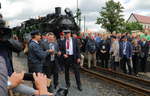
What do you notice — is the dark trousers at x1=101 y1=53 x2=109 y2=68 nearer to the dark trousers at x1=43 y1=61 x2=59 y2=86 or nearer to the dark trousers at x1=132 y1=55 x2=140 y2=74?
the dark trousers at x1=132 y1=55 x2=140 y2=74

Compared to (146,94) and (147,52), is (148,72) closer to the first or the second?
(147,52)

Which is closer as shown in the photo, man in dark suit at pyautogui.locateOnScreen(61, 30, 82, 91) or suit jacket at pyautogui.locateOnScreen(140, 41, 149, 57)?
man in dark suit at pyautogui.locateOnScreen(61, 30, 82, 91)

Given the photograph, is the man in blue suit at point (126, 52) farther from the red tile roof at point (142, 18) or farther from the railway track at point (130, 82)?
the red tile roof at point (142, 18)

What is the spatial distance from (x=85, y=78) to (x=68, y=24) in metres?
3.69

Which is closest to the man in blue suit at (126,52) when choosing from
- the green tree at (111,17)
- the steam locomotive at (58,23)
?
the steam locomotive at (58,23)

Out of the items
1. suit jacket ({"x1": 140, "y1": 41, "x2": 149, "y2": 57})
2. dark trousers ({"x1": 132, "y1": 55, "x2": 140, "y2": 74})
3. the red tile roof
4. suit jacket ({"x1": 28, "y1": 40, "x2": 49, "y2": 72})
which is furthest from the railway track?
the red tile roof

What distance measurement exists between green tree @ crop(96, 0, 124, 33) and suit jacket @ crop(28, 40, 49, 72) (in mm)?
52542

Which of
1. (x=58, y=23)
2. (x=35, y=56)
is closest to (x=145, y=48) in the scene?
(x=58, y=23)

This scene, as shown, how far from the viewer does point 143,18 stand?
409ft

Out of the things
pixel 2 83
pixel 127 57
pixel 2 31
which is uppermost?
pixel 2 31

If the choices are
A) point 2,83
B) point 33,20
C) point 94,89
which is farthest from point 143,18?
point 2,83

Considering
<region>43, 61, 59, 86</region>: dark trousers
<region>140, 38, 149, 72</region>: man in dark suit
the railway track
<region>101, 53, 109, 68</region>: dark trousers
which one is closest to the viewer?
<region>43, 61, 59, 86</region>: dark trousers

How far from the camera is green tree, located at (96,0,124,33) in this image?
2344 inches

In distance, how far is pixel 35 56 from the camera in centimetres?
705
